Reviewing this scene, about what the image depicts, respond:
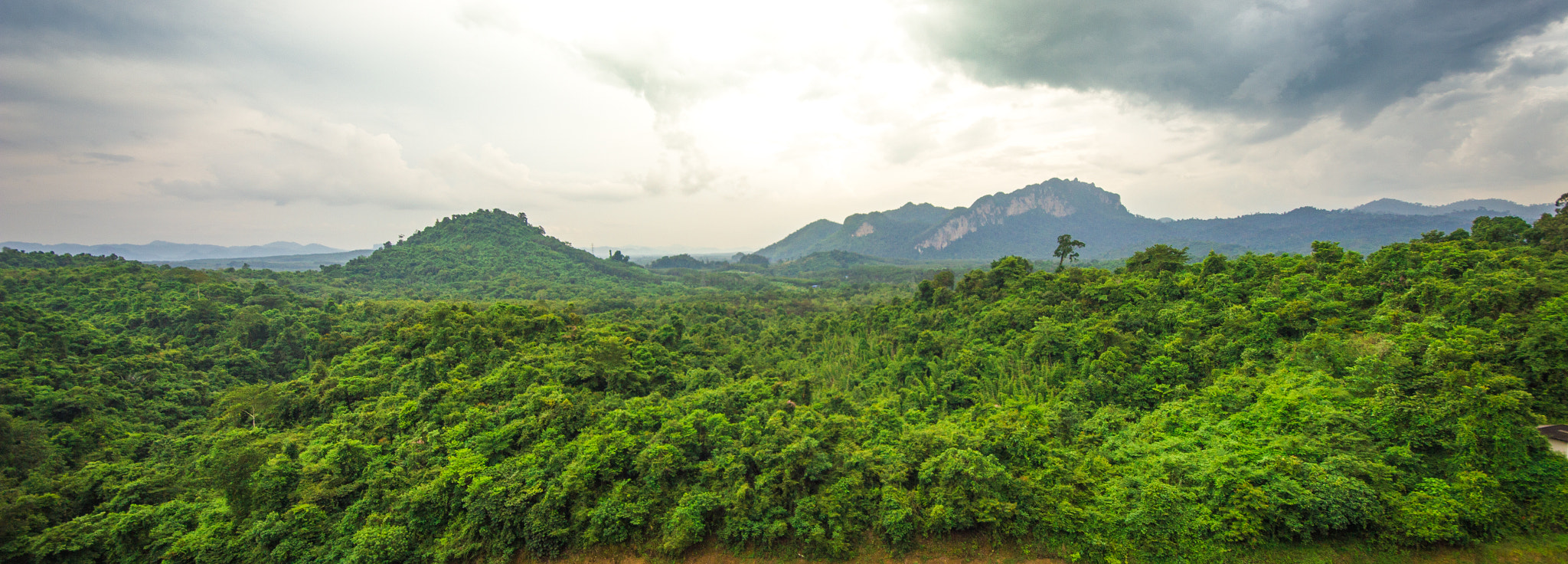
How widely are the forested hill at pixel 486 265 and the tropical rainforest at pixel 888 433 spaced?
4575 centimetres

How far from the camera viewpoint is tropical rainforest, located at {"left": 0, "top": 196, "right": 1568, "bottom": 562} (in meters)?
10.8

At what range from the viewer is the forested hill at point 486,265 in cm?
6844

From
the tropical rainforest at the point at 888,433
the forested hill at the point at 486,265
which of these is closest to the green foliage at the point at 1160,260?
the tropical rainforest at the point at 888,433

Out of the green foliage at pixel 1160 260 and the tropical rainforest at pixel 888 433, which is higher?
the green foliage at pixel 1160 260

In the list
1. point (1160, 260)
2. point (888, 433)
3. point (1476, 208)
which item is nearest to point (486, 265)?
point (888, 433)

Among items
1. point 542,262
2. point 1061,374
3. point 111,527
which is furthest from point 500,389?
point 542,262

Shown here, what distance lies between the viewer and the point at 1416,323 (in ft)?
43.5

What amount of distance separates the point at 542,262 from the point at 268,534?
279 ft

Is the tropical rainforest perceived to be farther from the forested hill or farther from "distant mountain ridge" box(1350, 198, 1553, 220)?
"distant mountain ridge" box(1350, 198, 1553, 220)

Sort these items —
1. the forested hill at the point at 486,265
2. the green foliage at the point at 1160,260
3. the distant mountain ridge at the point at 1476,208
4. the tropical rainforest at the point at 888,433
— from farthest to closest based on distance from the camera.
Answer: the distant mountain ridge at the point at 1476,208
the forested hill at the point at 486,265
the green foliage at the point at 1160,260
the tropical rainforest at the point at 888,433

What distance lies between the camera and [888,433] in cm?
1588

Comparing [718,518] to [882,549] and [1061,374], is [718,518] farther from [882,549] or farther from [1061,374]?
[1061,374]

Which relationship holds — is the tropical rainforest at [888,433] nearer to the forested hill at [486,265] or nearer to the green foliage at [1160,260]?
the green foliage at [1160,260]

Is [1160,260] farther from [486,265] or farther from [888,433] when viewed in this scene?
[486,265]
